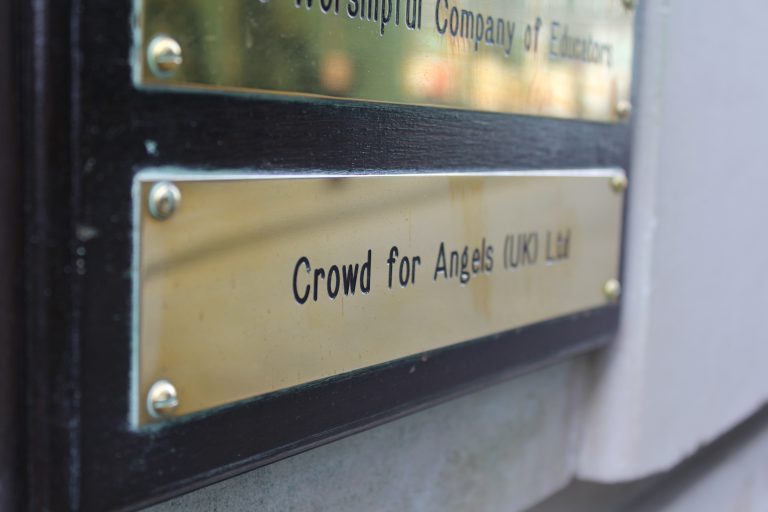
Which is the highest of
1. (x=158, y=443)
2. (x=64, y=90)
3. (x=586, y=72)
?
(x=586, y=72)

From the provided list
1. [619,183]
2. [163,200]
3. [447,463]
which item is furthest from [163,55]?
[619,183]

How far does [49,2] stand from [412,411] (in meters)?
0.67

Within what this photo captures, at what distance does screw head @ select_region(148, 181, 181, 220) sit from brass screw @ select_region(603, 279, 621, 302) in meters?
0.98

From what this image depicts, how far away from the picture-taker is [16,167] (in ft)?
2.32

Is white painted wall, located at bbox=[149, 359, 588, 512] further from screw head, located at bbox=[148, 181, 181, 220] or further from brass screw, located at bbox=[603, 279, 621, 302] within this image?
screw head, located at bbox=[148, 181, 181, 220]

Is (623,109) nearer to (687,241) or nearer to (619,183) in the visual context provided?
(619,183)

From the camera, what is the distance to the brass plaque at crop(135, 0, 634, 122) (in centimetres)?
77

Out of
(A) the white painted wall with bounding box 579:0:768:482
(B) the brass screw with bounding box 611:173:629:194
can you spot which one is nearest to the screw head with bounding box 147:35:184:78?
(B) the brass screw with bounding box 611:173:629:194

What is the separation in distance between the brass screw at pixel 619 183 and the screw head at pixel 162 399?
984 millimetres

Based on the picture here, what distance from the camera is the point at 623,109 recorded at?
59.9 inches

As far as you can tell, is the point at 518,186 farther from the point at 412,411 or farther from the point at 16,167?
the point at 16,167

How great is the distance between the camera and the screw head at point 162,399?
2.53 ft

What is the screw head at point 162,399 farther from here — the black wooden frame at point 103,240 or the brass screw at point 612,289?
the brass screw at point 612,289

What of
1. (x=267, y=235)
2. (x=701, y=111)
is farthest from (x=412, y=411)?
(x=701, y=111)
